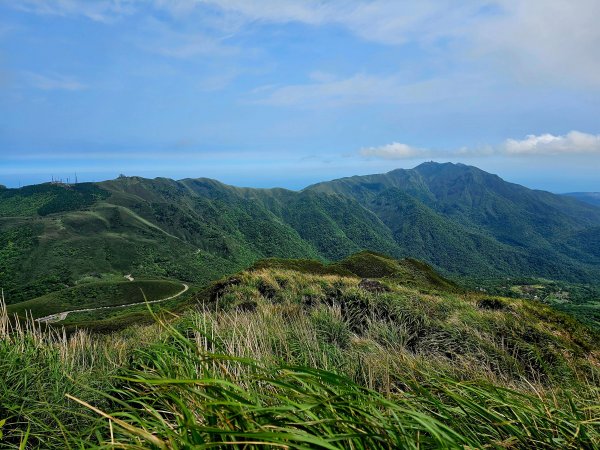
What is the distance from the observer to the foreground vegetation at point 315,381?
1.62m

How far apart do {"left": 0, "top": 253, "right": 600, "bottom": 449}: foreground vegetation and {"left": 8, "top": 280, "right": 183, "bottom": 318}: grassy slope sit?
82.1 metres

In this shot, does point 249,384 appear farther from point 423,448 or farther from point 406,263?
Result: point 406,263

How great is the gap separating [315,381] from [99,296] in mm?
107174

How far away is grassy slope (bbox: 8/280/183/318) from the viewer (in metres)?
82.3

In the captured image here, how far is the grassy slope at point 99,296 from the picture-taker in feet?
270

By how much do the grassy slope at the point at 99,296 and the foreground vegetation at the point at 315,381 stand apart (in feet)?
270

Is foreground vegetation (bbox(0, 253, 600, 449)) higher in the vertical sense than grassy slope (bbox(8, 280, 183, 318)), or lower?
higher

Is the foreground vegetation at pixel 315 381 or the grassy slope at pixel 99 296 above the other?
the foreground vegetation at pixel 315 381

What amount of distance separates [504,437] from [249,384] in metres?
1.70

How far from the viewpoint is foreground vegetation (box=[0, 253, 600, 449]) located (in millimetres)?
1623

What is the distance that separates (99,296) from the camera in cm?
9294

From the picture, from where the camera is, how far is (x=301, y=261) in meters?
30.3

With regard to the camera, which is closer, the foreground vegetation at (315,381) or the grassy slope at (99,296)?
the foreground vegetation at (315,381)

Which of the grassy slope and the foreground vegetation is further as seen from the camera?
the grassy slope
